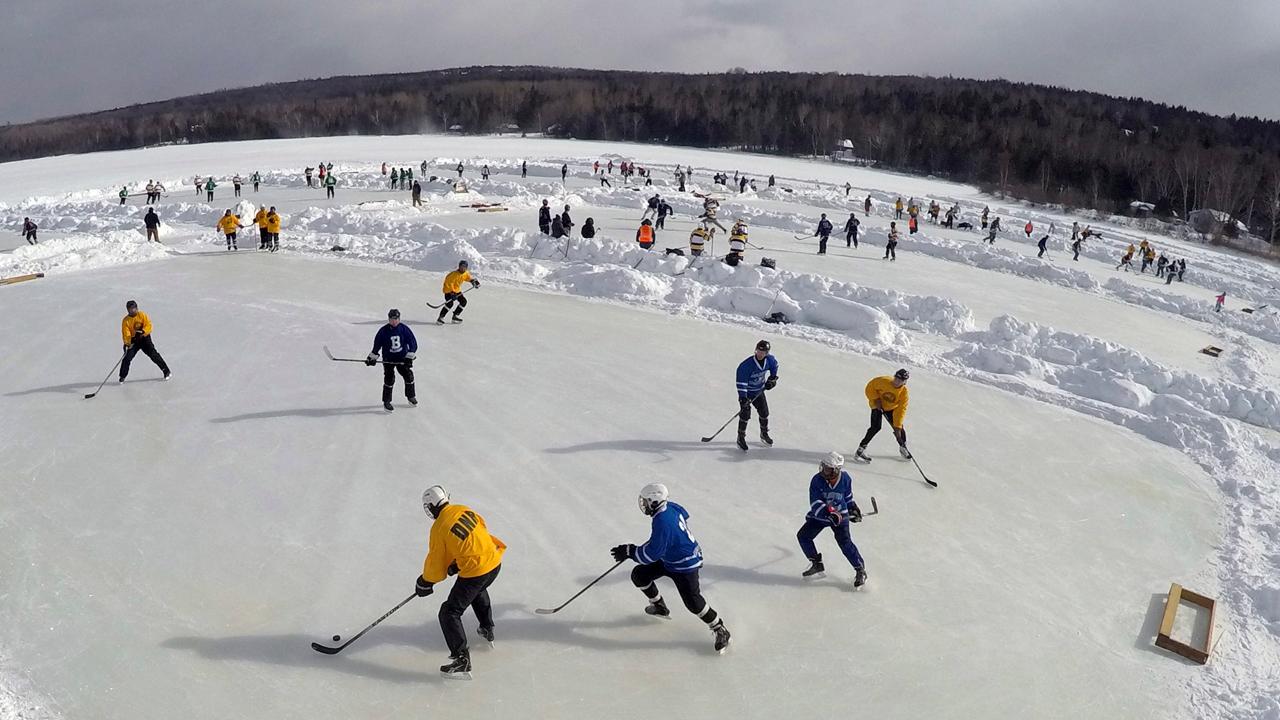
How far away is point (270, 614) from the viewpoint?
5.28 metres

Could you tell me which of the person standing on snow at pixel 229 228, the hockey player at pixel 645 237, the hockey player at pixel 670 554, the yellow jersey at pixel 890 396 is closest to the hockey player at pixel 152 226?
the person standing on snow at pixel 229 228

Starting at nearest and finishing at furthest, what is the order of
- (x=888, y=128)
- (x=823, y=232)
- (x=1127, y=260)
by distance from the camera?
1. (x=823, y=232)
2. (x=1127, y=260)
3. (x=888, y=128)

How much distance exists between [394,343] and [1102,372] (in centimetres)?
997

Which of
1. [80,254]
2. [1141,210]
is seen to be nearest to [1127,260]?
[1141,210]

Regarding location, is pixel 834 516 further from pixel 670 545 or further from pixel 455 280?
pixel 455 280

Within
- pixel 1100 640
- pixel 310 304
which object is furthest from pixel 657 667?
pixel 310 304

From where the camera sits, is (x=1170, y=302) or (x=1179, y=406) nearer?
(x=1179, y=406)

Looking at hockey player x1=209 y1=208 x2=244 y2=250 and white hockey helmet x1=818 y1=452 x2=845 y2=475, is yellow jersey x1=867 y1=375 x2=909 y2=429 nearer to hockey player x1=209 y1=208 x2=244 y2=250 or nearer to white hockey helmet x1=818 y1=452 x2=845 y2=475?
white hockey helmet x1=818 y1=452 x2=845 y2=475

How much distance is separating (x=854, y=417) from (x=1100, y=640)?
13.6 feet

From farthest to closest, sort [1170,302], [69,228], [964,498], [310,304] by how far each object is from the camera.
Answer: [69,228], [1170,302], [310,304], [964,498]

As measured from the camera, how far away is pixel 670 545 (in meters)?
4.70

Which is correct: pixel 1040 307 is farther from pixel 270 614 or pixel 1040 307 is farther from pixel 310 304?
pixel 270 614

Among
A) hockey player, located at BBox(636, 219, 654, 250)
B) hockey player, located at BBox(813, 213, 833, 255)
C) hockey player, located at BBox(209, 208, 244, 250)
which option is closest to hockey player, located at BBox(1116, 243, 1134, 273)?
hockey player, located at BBox(813, 213, 833, 255)

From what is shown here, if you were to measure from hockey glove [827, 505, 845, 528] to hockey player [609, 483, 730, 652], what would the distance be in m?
1.17
